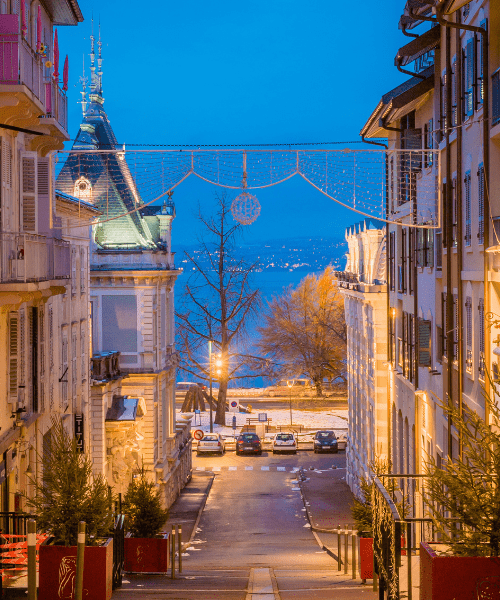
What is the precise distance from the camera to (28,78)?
17312 mm

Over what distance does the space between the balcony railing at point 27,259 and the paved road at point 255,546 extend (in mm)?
6064

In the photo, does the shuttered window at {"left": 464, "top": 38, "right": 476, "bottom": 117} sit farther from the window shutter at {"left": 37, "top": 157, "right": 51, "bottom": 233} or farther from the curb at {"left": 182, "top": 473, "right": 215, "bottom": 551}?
the curb at {"left": 182, "top": 473, "right": 215, "bottom": 551}

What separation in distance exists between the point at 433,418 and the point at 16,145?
12364mm

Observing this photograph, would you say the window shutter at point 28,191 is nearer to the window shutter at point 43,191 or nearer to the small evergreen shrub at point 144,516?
the window shutter at point 43,191

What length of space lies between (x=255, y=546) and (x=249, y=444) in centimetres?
2371

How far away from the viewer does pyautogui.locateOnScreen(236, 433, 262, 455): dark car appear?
52.2m

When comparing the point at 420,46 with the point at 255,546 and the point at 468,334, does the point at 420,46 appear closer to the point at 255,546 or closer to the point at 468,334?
the point at 468,334

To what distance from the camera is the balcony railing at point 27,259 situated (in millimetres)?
16234

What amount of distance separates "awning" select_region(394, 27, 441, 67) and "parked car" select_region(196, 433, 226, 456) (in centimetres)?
3275

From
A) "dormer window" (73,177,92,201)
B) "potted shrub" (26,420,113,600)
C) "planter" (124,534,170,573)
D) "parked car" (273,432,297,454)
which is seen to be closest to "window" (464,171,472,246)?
"planter" (124,534,170,573)

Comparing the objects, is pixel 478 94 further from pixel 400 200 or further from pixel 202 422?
pixel 202 422

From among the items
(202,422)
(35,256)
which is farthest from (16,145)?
(202,422)

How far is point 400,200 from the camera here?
89.4 ft

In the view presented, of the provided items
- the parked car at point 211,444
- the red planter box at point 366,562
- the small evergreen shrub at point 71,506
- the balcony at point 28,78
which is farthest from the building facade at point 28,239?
the parked car at point 211,444
